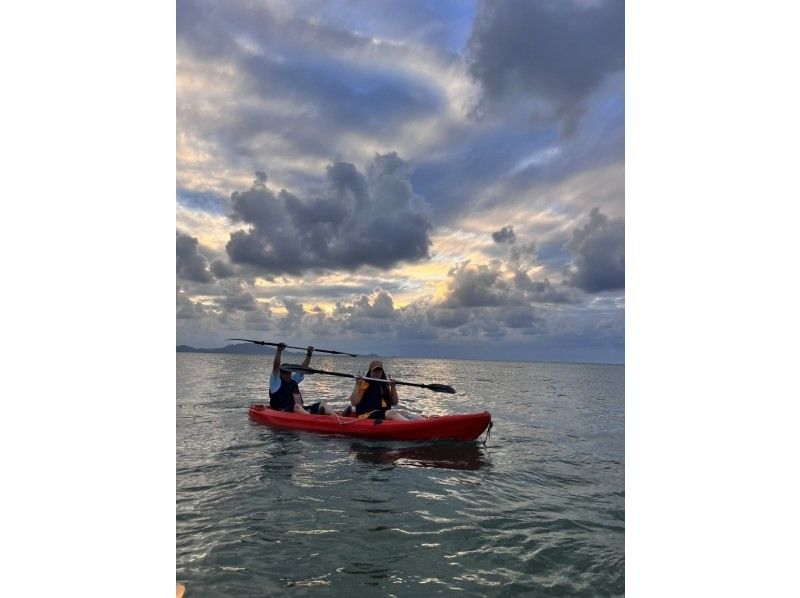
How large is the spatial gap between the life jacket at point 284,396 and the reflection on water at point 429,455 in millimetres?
2065

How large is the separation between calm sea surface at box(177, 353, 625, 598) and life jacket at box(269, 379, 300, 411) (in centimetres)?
71

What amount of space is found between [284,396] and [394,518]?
16.9ft

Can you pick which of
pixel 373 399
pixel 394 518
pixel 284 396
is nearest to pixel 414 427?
pixel 373 399

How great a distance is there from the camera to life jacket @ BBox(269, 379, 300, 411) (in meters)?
8.73

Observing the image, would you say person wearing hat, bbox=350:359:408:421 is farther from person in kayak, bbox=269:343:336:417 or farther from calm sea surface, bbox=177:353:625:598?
person in kayak, bbox=269:343:336:417

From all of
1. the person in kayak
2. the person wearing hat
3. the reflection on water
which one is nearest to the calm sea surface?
the reflection on water

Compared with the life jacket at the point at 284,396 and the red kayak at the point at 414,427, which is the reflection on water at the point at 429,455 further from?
the life jacket at the point at 284,396

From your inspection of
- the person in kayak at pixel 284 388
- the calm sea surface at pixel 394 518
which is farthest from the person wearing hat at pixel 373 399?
the person in kayak at pixel 284 388

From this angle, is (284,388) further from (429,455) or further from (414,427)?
(429,455)
